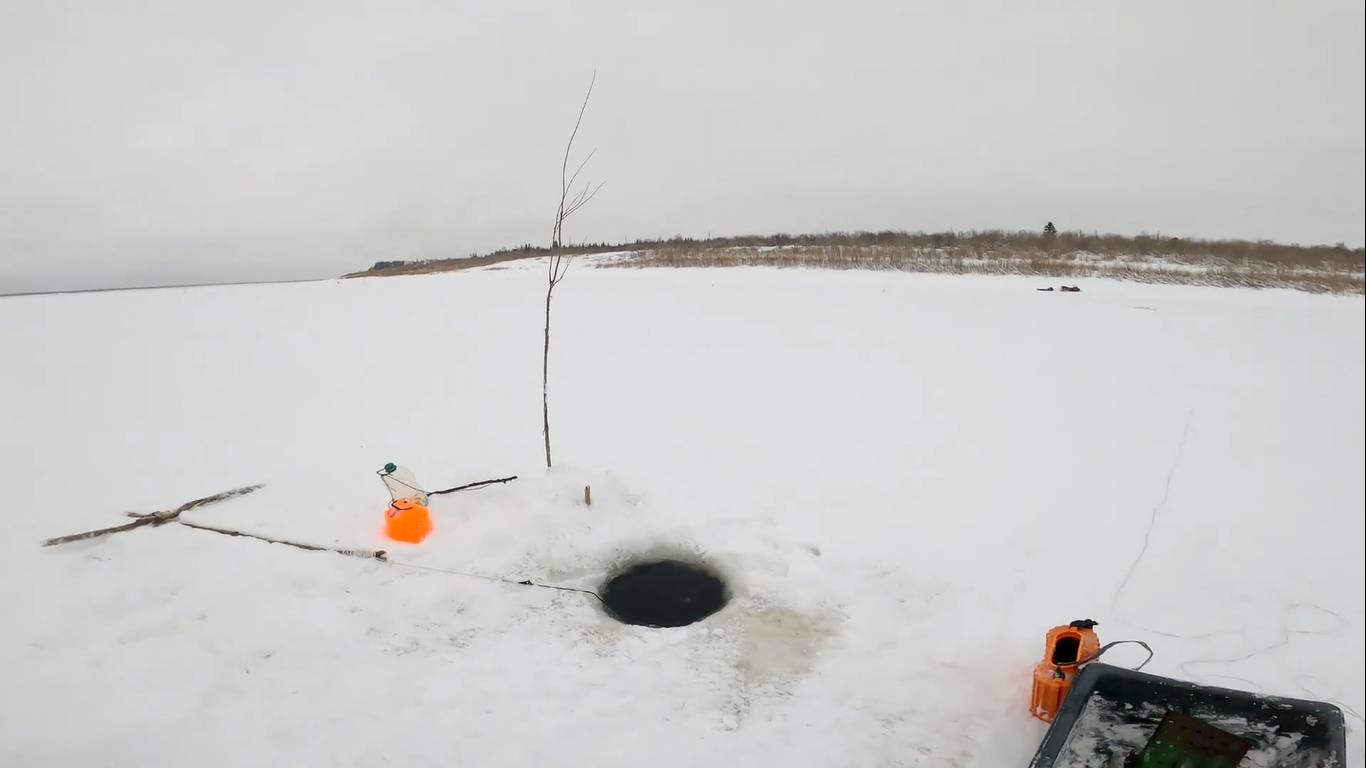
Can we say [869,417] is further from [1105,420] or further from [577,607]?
[577,607]

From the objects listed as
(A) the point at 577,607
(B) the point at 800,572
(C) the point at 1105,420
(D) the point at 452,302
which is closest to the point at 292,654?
(A) the point at 577,607

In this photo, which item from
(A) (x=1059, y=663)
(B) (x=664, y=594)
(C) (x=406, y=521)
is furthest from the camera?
(C) (x=406, y=521)

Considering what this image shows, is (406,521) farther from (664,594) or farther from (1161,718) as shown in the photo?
(1161,718)

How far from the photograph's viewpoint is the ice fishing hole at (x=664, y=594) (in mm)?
3248

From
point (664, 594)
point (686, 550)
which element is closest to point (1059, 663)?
point (664, 594)

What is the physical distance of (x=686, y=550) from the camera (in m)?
3.78

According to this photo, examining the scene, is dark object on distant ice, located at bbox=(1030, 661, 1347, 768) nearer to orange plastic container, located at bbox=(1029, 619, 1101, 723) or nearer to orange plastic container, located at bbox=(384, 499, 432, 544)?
orange plastic container, located at bbox=(1029, 619, 1101, 723)

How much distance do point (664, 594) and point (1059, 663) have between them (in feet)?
6.07

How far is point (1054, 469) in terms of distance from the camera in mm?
4688

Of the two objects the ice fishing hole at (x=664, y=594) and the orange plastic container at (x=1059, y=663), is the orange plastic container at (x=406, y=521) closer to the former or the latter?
the ice fishing hole at (x=664, y=594)

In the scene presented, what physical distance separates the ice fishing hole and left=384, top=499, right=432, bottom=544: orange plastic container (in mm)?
1183

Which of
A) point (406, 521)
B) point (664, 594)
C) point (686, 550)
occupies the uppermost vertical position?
point (406, 521)

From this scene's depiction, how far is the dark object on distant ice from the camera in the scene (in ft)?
6.41

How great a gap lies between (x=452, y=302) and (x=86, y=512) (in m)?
12.0
